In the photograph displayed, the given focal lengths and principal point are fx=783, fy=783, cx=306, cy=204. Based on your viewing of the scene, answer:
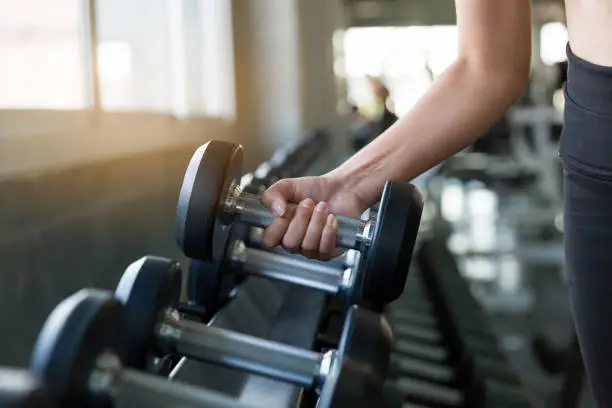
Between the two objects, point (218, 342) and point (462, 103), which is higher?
point (462, 103)

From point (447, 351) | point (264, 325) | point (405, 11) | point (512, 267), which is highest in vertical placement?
point (405, 11)

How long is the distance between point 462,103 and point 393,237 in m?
0.28

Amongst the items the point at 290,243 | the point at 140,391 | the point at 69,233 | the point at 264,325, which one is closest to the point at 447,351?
the point at 264,325

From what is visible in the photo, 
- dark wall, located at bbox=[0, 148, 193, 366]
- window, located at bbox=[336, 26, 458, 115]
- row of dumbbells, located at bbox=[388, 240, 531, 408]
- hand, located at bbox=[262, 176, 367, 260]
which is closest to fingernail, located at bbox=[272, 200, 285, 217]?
hand, located at bbox=[262, 176, 367, 260]

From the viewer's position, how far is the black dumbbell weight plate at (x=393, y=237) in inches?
29.0

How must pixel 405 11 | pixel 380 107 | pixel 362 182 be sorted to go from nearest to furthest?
pixel 362 182 < pixel 380 107 < pixel 405 11

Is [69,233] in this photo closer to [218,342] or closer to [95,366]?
[218,342]

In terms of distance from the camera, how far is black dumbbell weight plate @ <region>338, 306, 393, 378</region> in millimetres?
676

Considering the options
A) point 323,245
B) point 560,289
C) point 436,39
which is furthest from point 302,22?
point 436,39

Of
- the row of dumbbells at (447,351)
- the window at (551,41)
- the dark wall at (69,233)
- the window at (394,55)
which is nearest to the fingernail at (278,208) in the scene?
the dark wall at (69,233)

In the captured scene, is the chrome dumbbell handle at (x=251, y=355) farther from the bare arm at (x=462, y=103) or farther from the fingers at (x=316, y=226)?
the bare arm at (x=462, y=103)

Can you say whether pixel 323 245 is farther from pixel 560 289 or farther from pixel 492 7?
pixel 560 289

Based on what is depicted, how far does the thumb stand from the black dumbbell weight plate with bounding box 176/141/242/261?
3.2 inches

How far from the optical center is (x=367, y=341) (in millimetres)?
694
